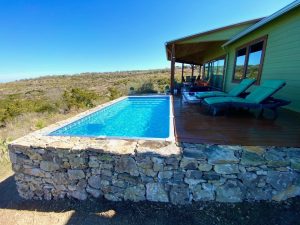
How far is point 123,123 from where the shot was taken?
611 cm

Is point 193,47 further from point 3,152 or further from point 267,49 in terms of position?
point 3,152

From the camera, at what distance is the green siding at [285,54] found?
4418 millimetres

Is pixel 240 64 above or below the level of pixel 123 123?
above

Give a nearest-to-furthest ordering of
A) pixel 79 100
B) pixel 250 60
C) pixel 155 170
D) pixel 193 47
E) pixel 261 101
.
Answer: pixel 155 170
pixel 261 101
pixel 250 60
pixel 193 47
pixel 79 100

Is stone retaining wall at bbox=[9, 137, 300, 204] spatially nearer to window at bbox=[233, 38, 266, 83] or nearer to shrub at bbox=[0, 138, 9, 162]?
shrub at bbox=[0, 138, 9, 162]

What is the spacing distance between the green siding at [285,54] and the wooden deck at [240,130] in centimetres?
64

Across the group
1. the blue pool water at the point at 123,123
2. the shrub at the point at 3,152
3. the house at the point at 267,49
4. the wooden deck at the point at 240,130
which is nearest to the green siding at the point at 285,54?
the house at the point at 267,49

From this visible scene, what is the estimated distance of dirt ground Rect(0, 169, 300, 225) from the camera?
2.47 meters

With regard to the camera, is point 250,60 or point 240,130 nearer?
point 240,130

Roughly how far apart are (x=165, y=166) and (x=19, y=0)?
1090 centimetres

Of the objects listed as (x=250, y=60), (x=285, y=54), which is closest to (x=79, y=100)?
(x=250, y=60)

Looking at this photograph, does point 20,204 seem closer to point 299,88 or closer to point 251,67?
point 299,88

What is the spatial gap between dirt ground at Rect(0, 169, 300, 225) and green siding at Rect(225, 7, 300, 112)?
3.33 m

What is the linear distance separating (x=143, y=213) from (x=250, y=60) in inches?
273
